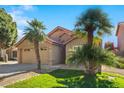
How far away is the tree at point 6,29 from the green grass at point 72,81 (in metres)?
4.31

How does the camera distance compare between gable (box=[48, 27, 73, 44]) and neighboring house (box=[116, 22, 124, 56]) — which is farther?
gable (box=[48, 27, 73, 44])

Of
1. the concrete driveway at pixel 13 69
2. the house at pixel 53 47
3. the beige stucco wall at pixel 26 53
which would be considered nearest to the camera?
the concrete driveway at pixel 13 69

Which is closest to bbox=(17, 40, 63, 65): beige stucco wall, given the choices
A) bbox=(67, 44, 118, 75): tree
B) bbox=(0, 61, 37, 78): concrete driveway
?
bbox=(0, 61, 37, 78): concrete driveway

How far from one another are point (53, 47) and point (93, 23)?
699cm

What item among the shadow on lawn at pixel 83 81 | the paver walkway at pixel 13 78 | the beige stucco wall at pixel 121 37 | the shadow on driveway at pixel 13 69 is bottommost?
the shadow on lawn at pixel 83 81

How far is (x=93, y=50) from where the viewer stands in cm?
1358

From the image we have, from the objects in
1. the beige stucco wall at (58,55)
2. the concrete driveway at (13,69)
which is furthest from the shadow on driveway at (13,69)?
the beige stucco wall at (58,55)

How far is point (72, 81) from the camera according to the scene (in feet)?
43.9

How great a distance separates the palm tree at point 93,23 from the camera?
13664mm

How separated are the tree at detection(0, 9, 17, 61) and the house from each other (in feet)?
3.61

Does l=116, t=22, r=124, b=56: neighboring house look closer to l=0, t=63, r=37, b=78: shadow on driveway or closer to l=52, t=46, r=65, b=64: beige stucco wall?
l=52, t=46, r=65, b=64: beige stucco wall

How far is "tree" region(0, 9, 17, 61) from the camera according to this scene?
56.2 ft

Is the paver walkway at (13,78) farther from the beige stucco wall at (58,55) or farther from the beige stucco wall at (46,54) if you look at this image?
the beige stucco wall at (58,55)
